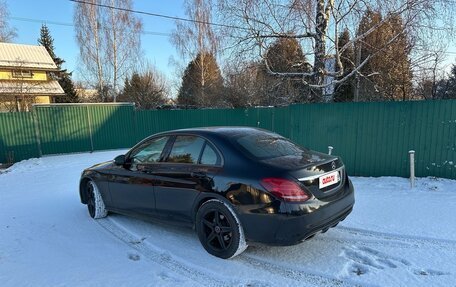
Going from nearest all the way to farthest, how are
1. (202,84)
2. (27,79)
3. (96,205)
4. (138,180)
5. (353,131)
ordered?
(138,180), (96,205), (353,131), (202,84), (27,79)

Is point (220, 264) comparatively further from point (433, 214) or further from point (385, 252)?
point (433, 214)

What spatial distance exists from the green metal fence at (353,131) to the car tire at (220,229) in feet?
16.1

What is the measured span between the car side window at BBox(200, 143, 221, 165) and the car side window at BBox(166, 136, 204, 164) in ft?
0.30

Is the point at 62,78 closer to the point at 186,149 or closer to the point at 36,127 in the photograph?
the point at 36,127

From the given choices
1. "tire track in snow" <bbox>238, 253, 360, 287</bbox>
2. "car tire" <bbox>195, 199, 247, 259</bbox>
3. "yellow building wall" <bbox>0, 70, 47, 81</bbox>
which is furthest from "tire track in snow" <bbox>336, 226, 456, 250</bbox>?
"yellow building wall" <bbox>0, 70, 47, 81</bbox>

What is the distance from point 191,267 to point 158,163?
4.76 feet

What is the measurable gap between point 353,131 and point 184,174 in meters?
4.97

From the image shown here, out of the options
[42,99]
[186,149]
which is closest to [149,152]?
[186,149]

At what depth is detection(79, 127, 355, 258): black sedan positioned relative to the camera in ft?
10.1

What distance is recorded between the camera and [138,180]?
430cm

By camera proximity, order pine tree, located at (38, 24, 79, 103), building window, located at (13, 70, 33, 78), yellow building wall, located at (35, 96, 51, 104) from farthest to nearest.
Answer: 1. pine tree, located at (38, 24, 79, 103)
2. yellow building wall, located at (35, 96, 51, 104)
3. building window, located at (13, 70, 33, 78)

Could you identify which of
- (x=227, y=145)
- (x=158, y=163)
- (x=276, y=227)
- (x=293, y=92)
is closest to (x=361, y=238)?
(x=276, y=227)

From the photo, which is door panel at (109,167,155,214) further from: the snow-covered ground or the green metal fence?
the green metal fence

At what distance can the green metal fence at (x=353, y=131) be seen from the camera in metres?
6.28
